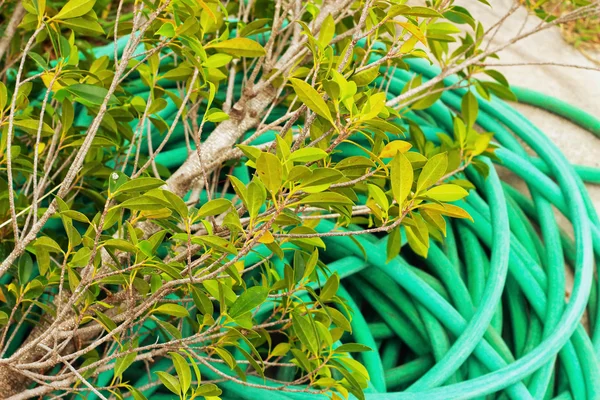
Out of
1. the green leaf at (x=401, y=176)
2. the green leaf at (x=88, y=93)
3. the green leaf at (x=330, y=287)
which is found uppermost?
the green leaf at (x=401, y=176)

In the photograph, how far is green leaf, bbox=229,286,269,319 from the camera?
857mm

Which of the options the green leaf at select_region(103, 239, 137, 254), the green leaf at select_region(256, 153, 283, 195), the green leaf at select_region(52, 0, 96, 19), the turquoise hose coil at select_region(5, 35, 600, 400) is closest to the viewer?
the green leaf at select_region(256, 153, 283, 195)

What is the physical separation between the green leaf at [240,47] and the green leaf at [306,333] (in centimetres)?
41

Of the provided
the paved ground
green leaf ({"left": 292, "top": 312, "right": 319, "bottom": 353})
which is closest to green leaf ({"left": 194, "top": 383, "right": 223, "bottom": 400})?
green leaf ({"left": 292, "top": 312, "right": 319, "bottom": 353})

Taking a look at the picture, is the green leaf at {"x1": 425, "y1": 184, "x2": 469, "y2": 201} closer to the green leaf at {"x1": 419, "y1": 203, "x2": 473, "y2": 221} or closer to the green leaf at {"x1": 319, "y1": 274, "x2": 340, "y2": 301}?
the green leaf at {"x1": 419, "y1": 203, "x2": 473, "y2": 221}

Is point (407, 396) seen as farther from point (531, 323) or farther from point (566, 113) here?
point (566, 113)

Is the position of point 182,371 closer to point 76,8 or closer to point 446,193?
point 446,193

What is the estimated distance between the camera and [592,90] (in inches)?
77.0

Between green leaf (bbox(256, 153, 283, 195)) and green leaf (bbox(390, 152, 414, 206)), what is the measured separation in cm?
15

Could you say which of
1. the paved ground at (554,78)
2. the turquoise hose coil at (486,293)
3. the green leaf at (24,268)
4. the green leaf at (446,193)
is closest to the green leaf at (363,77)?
the green leaf at (446,193)

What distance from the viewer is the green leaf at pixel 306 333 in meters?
0.94

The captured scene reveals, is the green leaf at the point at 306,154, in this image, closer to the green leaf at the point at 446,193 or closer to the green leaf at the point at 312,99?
the green leaf at the point at 312,99

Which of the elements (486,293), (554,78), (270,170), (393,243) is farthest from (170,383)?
(554,78)

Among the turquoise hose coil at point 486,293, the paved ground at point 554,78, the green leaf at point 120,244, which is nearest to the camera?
the green leaf at point 120,244
